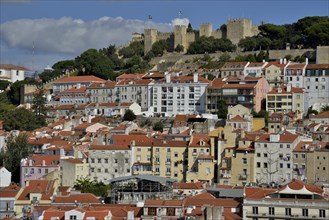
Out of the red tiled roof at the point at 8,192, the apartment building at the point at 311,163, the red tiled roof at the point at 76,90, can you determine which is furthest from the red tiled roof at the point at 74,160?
the red tiled roof at the point at 76,90

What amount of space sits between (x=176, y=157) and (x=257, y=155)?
220 inches

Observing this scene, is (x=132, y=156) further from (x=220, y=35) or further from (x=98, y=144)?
(x=220, y=35)

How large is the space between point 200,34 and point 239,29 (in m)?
4.93

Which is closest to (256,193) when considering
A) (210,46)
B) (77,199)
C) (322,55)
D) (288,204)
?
(288,204)

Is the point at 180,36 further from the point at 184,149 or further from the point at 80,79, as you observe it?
the point at 184,149

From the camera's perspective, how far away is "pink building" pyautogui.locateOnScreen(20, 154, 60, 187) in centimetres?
5572

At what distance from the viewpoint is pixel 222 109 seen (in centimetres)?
6969

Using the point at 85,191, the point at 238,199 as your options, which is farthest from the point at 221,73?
the point at 238,199

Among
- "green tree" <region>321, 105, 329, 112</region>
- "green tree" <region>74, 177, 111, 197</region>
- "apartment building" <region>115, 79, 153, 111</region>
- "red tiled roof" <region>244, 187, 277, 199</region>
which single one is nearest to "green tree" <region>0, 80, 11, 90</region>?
"apartment building" <region>115, 79, 153, 111</region>

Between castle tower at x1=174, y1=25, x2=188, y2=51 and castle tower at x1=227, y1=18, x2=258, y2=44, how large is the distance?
5.68 m

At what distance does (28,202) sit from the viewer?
154 ft

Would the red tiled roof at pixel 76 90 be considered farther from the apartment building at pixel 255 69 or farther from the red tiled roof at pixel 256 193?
the red tiled roof at pixel 256 193

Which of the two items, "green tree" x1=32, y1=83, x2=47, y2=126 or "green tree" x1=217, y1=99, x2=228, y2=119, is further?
"green tree" x1=32, y1=83, x2=47, y2=126

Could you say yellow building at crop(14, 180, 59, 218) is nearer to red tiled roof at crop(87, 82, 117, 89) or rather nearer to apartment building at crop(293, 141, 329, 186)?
apartment building at crop(293, 141, 329, 186)
